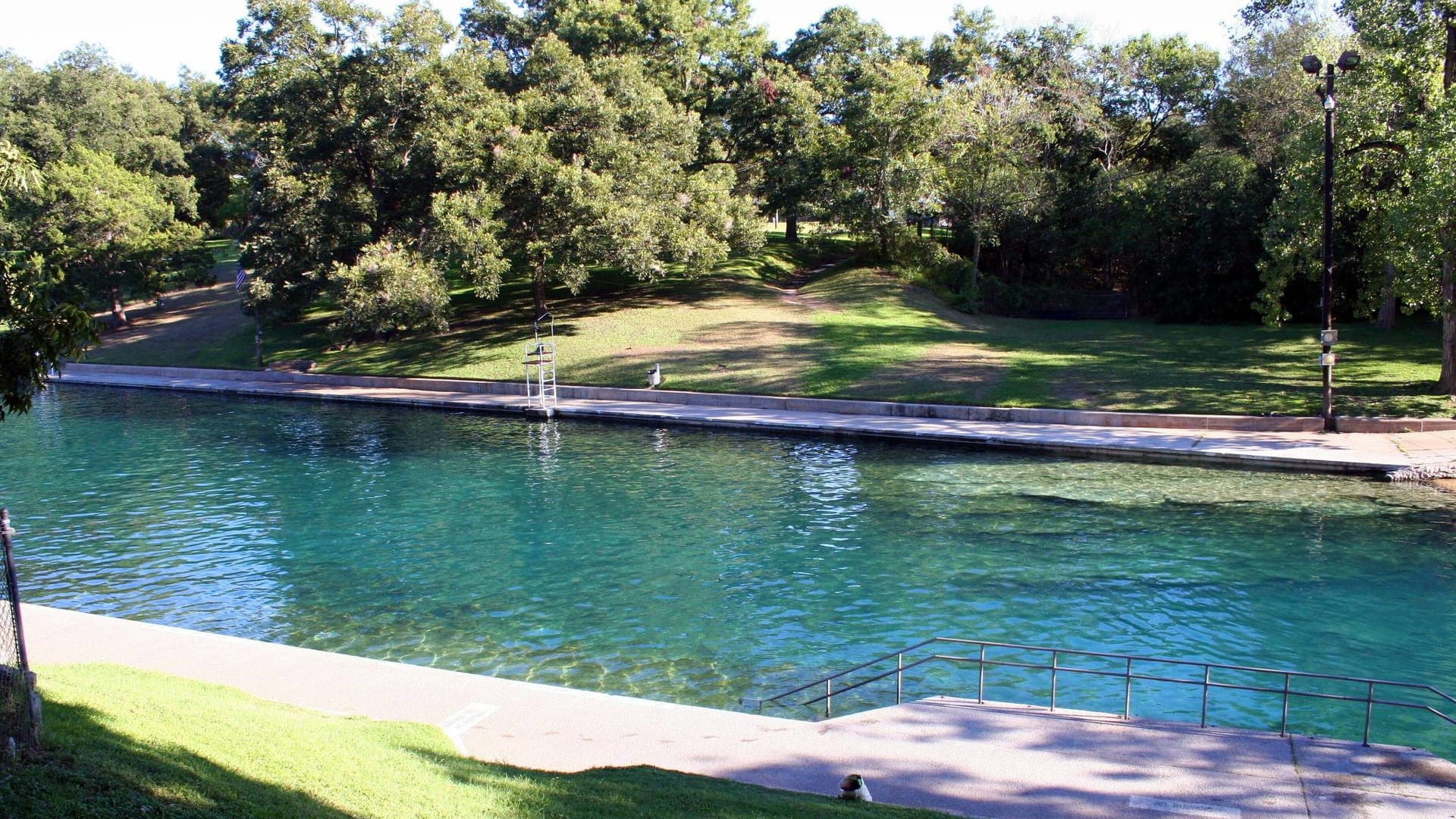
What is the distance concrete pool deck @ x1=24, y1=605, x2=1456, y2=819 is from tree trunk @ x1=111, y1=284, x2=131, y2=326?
47.6m

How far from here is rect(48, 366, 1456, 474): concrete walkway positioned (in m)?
21.8

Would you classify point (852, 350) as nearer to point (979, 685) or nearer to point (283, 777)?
point (979, 685)

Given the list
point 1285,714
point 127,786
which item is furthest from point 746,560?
point 127,786

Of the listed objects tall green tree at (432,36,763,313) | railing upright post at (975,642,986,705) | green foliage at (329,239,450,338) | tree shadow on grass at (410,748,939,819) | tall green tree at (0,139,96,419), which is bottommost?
railing upright post at (975,642,986,705)

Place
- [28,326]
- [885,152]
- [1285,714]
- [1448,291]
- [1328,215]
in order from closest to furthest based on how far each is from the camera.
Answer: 1. [28,326]
2. [1285,714]
3. [1328,215]
4. [1448,291]
5. [885,152]

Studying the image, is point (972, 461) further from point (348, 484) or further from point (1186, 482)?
point (348, 484)

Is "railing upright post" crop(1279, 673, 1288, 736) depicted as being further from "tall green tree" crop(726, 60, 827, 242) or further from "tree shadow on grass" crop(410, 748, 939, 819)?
"tall green tree" crop(726, 60, 827, 242)

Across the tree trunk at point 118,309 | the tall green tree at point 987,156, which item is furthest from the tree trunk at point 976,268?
the tree trunk at point 118,309

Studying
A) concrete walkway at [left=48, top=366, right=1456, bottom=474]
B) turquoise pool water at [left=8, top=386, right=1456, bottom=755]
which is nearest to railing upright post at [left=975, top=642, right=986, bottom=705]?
turquoise pool water at [left=8, top=386, right=1456, bottom=755]

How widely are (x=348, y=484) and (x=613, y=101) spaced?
77.2 feet

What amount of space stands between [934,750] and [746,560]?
8176 mm

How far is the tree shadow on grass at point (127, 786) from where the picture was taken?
19.1ft

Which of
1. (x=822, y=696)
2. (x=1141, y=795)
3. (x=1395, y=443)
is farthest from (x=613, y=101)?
(x=1141, y=795)

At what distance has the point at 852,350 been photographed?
3500cm
